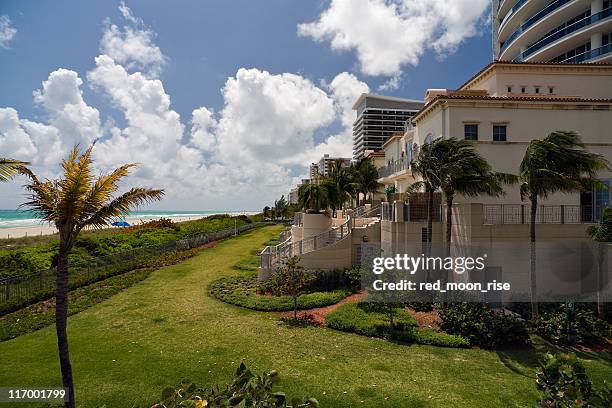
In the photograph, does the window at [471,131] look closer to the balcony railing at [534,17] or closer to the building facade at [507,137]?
the building facade at [507,137]

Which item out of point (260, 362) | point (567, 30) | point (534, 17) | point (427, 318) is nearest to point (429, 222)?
point (427, 318)

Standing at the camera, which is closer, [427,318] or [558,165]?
[558,165]

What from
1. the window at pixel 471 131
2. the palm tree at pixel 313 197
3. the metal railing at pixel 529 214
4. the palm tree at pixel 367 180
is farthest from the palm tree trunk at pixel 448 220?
the palm tree at pixel 367 180

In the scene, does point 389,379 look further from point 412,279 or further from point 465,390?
point 412,279

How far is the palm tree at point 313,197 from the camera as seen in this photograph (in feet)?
81.1

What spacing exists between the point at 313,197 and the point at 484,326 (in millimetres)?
15160

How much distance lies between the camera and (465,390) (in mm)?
8586

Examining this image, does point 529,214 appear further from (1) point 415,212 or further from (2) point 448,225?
(2) point 448,225

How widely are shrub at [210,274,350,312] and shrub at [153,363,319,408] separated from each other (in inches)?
479

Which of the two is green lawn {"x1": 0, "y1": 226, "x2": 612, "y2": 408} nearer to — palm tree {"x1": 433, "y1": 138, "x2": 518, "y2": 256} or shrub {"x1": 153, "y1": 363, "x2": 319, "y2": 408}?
shrub {"x1": 153, "y1": 363, "x2": 319, "y2": 408}

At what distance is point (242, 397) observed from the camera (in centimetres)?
334

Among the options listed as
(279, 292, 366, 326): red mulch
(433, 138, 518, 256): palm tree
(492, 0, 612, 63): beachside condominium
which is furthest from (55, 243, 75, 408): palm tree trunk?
(492, 0, 612, 63): beachside condominium

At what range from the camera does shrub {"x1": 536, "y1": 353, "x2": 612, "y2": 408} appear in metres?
3.75

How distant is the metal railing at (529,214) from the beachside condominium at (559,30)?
23.0 meters
